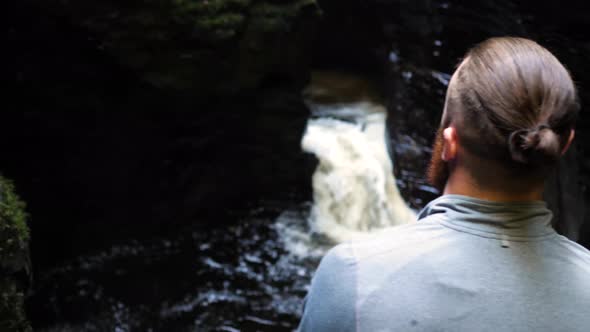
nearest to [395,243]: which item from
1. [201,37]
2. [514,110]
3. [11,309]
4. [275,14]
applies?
[514,110]

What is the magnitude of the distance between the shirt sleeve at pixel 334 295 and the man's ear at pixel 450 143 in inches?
13.2

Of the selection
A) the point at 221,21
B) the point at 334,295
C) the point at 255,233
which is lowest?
the point at 255,233

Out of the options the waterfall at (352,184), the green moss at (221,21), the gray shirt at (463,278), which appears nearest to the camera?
the gray shirt at (463,278)

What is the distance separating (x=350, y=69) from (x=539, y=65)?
411 inches

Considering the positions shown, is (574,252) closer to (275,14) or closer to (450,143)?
(450,143)

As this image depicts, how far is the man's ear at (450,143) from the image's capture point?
1196 mm

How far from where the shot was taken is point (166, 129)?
6328mm

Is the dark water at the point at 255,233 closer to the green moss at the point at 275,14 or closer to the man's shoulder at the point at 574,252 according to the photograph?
the green moss at the point at 275,14

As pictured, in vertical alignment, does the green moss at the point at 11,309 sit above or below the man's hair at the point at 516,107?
below

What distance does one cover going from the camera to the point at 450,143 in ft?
3.95

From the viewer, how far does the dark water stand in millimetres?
4312

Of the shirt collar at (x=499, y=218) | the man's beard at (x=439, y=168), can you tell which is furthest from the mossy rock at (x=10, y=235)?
the shirt collar at (x=499, y=218)

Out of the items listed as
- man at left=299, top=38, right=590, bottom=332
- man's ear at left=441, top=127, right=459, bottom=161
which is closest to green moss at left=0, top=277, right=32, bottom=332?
man at left=299, top=38, right=590, bottom=332

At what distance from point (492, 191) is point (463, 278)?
0.22m
